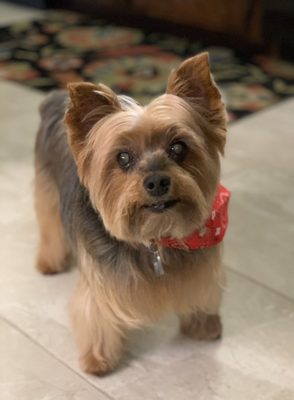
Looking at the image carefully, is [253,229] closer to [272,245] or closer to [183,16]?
[272,245]

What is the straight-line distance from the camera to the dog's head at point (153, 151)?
5.37 feet

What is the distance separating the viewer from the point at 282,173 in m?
3.16

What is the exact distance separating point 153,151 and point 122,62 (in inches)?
123

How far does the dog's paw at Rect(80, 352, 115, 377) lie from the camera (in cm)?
205

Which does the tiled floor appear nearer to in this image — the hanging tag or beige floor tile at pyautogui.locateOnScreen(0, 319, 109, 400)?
beige floor tile at pyautogui.locateOnScreen(0, 319, 109, 400)

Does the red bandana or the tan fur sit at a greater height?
Answer: the red bandana

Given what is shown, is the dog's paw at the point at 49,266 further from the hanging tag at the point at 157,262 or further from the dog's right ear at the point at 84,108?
the dog's right ear at the point at 84,108


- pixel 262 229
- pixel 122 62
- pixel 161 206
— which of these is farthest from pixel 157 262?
pixel 122 62

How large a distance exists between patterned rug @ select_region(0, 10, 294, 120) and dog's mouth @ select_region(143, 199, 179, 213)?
2.17 metres

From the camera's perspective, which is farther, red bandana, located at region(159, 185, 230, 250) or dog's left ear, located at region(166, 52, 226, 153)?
red bandana, located at region(159, 185, 230, 250)

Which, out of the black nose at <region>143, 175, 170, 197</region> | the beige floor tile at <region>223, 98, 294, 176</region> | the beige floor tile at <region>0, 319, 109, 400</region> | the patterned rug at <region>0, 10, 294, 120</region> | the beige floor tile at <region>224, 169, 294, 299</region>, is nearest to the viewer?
the black nose at <region>143, 175, 170, 197</region>

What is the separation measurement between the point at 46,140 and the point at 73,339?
2.19 ft

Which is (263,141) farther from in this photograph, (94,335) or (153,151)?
(153,151)

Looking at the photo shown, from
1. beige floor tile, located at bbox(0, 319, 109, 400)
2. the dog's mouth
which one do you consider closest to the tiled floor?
beige floor tile, located at bbox(0, 319, 109, 400)
